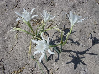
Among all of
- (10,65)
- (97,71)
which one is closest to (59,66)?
(97,71)

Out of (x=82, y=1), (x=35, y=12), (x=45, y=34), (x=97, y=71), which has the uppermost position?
(x=82, y=1)

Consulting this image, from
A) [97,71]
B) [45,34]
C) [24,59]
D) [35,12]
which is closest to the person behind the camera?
[97,71]

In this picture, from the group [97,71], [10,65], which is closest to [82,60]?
[97,71]

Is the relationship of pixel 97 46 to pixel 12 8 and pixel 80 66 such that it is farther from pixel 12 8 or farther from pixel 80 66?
pixel 12 8

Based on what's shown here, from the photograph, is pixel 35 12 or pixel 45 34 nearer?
pixel 45 34

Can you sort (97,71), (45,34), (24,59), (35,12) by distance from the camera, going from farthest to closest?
(35,12) < (45,34) < (24,59) < (97,71)

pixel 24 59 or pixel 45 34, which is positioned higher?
pixel 45 34
